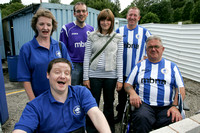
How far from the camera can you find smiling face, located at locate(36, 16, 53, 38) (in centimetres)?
176

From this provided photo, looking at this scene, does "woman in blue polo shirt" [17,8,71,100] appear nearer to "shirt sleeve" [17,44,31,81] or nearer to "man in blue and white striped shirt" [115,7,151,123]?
"shirt sleeve" [17,44,31,81]

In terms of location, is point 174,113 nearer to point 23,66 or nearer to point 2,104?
point 23,66

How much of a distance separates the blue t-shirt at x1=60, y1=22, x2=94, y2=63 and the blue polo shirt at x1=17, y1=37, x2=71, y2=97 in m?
0.72

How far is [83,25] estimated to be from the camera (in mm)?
2586

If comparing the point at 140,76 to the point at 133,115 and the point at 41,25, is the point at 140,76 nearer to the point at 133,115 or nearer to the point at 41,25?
the point at 133,115

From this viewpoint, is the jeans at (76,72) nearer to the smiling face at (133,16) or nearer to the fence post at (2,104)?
the smiling face at (133,16)

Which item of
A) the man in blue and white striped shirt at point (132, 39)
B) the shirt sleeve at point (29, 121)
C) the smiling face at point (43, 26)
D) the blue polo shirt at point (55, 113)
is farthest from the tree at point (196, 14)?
the shirt sleeve at point (29, 121)

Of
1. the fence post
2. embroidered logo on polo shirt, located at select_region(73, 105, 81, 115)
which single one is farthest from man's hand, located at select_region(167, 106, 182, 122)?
the fence post

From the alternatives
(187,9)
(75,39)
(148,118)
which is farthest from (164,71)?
(187,9)

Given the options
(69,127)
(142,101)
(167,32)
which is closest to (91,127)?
(142,101)

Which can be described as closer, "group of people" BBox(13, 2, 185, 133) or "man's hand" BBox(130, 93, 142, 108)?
"group of people" BBox(13, 2, 185, 133)

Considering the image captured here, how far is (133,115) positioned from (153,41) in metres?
1.11

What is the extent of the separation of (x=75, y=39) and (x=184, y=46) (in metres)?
5.15

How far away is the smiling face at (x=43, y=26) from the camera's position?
1756 millimetres
